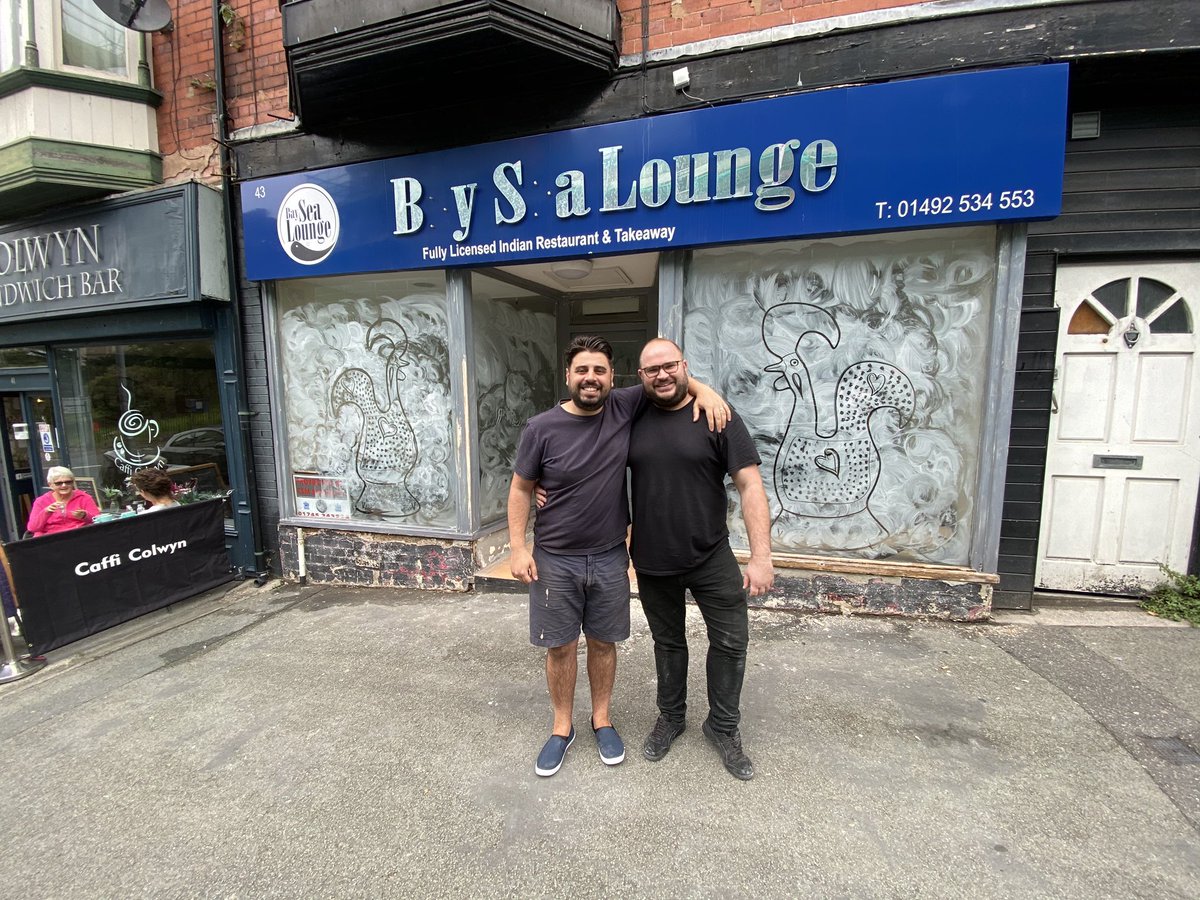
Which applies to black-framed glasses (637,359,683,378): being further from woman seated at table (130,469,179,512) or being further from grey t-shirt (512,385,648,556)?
woman seated at table (130,469,179,512)

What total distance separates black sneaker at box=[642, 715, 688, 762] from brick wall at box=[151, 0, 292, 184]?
18.0ft

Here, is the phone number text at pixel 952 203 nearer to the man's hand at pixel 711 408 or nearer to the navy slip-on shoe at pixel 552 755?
the man's hand at pixel 711 408

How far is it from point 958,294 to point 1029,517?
1652 millimetres

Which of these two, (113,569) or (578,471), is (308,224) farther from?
(578,471)

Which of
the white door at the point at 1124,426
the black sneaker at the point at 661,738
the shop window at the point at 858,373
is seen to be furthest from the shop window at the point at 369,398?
the white door at the point at 1124,426

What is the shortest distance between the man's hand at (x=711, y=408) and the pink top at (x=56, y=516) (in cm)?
474

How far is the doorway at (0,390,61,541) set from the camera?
6418 millimetres

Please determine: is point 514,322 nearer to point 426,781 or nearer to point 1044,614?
point 426,781

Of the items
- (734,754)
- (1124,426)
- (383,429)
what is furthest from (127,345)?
(1124,426)

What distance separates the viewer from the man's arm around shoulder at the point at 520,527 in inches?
91.0

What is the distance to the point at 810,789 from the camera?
86.9 inches

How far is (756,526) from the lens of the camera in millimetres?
2209

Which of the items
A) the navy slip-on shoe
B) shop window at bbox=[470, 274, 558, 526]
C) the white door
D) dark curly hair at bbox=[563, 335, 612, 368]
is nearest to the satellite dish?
shop window at bbox=[470, 274, 558, 526]

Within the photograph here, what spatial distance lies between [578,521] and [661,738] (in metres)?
1.06
